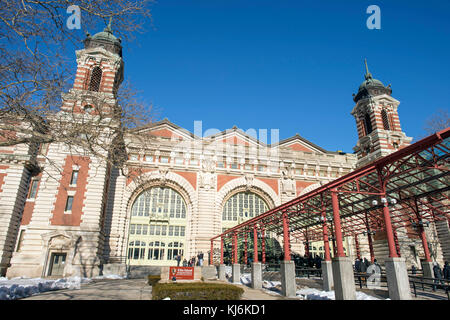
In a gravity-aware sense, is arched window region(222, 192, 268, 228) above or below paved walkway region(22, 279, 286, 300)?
above

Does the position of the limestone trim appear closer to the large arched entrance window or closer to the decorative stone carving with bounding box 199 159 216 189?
the large arched entrance window

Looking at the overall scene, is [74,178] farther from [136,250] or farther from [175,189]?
[175,189]

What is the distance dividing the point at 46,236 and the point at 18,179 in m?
6.90

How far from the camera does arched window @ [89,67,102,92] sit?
33031 mm

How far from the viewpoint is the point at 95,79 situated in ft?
110

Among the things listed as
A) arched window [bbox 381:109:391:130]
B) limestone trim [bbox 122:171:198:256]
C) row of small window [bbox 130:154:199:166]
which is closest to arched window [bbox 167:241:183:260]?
limestone trim [bbox 122:171:198:256]

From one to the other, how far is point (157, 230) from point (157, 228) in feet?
0.77

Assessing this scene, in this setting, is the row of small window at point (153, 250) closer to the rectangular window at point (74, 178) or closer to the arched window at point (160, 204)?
the arched window at point (160, 204)

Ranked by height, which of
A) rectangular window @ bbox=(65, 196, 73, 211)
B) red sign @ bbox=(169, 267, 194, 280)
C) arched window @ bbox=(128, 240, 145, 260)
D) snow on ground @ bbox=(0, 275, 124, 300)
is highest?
rectangular window @ bbox=(65, 196, 73, 211)

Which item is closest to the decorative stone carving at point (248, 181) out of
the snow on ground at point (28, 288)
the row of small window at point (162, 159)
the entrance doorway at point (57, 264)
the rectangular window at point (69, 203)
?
the row of small window at point (162, 159)

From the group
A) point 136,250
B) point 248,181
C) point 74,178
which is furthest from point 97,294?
point 248,181

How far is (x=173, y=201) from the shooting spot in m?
34.9

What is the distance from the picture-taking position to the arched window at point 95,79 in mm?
33031
